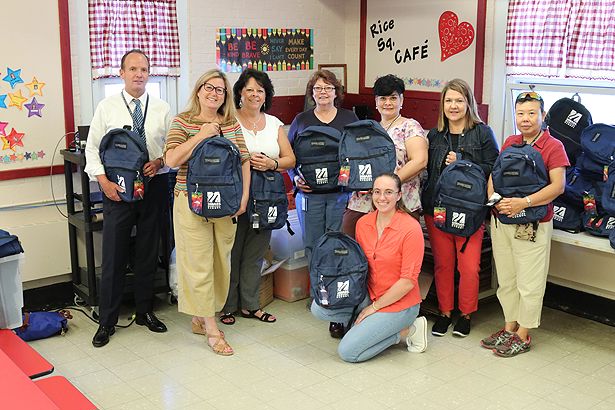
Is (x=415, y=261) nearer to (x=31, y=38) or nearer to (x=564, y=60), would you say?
(x=564, y=60)

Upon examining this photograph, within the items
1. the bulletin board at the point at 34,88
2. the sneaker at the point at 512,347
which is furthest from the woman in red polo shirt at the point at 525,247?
the bulletin board at the point at 34,88

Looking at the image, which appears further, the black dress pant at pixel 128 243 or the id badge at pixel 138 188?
the black dress pant at pixel 128 243

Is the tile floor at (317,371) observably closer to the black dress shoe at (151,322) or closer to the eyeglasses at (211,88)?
the black dress shoe at (151,322)

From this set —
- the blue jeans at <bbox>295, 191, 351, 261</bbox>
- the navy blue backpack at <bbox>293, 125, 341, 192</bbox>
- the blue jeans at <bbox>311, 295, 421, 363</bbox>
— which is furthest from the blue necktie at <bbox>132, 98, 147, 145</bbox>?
the blue jeans at <bbox>311, 295, 421, 363</bbox>

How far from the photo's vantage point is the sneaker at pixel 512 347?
14.4 ft

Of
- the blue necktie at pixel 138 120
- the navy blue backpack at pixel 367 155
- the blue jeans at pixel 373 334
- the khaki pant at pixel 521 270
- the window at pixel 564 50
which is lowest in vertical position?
the blue jeans at pixel 373 334

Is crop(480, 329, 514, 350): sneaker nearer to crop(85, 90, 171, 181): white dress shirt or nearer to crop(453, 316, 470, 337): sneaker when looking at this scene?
crop(453, 316, 470, 337): sneaker

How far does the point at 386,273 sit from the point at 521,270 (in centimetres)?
77

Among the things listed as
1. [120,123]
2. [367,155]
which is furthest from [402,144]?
[120,123]

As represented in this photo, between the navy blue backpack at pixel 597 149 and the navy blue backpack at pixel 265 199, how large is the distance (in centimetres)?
182

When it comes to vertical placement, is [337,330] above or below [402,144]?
below

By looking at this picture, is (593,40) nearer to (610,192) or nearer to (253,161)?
(610,192)

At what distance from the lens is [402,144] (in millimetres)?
4625

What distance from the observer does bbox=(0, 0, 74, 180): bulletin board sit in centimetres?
479
